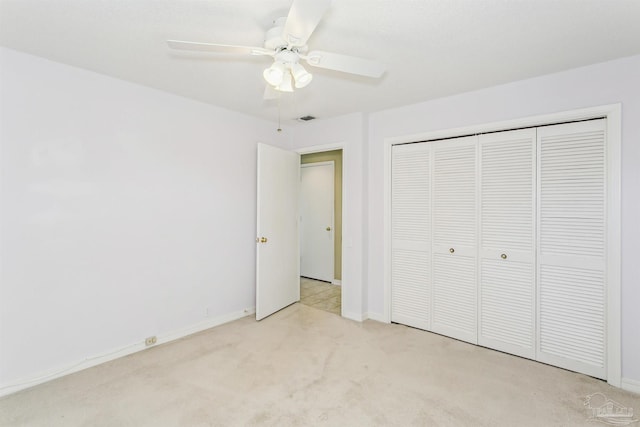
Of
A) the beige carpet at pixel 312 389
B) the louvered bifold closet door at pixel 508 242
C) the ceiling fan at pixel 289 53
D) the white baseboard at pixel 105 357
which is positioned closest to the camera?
the ceiling fan at pixel 289 53

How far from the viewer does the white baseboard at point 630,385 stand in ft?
7.18

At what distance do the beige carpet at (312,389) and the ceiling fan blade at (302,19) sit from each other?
6.97 ft

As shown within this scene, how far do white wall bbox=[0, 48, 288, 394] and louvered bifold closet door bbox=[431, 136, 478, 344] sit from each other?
7.13 ft

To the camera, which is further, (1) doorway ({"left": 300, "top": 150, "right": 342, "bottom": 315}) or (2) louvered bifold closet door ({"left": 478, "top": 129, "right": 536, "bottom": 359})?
(1) doorway ({"left": 300, "top": 150, "right": 342, "bottom": 315})

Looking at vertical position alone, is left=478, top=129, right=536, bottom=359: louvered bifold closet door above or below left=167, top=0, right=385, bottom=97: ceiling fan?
below

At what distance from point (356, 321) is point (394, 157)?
185 centimetres

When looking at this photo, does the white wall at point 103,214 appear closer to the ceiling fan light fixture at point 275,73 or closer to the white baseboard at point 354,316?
the white baseboard at point 354,316

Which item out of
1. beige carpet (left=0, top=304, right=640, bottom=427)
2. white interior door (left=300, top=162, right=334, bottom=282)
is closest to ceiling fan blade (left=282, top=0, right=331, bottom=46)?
beige carpet (left=0, top=304, right=640, bottom=427)

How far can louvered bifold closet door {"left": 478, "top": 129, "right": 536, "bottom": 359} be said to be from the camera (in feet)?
8.71

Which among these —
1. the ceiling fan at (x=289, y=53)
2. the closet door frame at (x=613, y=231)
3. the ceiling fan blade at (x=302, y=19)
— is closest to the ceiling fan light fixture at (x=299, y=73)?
the ceiling fan at (x=289, y=53)

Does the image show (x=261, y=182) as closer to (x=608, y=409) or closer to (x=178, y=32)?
(x=178, y=32)

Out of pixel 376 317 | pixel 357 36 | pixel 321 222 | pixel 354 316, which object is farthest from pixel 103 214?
pixel 321 222

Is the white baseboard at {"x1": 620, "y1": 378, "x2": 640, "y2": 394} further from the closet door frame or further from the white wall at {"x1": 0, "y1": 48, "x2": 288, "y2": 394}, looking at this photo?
the white wall at {"x1": 0, "y1": 48, "x2": 288, "y2": 394}

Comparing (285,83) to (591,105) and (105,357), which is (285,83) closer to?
(591,105)
